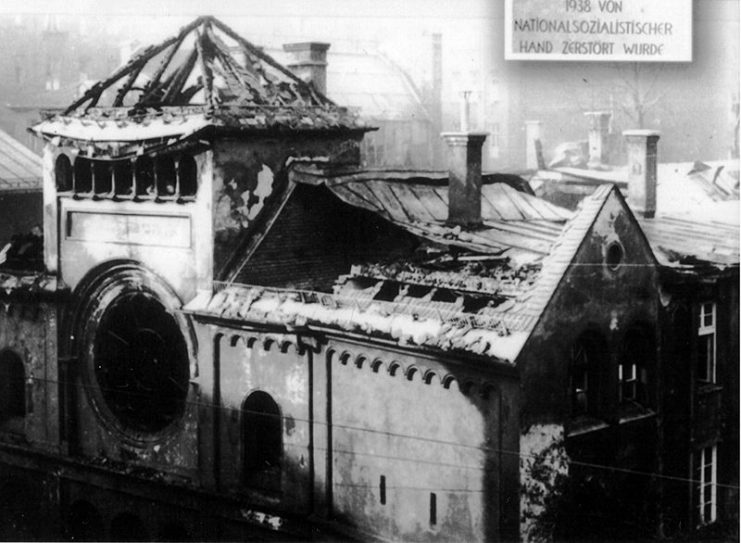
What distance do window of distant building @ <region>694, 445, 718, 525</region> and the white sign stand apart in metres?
5.54

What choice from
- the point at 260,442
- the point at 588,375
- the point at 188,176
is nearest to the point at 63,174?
the point at 188,176

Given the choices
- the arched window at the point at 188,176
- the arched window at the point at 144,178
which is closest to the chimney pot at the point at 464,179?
the arched window at the point at 188,176

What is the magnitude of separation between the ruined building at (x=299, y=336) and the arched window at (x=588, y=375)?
0.14ft

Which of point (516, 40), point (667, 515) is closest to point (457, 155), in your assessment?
point (516, 40)

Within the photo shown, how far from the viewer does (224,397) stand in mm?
16375

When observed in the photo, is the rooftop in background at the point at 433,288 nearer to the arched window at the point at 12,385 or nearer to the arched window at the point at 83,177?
the arched window at the point at 83,177

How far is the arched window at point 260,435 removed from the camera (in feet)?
52.7

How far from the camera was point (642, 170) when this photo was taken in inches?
656

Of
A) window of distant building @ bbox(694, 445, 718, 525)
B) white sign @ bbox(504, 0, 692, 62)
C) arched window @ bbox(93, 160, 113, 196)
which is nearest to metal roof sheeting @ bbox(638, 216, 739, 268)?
window of distant building @ bbox(694, 445, 718, 525)

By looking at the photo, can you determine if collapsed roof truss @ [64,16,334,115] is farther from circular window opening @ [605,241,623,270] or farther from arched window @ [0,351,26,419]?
circular window opening @ [605,241,623,270]

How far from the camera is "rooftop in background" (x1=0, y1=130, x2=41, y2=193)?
19125 mm

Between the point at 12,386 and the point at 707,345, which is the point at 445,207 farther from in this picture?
the point at 12,386

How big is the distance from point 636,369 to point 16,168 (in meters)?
10.8

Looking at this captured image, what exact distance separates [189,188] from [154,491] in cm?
456
